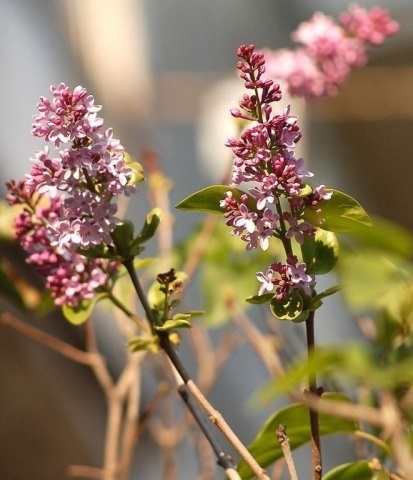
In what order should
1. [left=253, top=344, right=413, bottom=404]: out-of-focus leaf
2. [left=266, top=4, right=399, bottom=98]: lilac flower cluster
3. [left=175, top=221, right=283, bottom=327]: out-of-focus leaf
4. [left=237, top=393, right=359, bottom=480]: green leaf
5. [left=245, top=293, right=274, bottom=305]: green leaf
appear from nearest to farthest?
[left=253, top=344, right=413, bottom=404]: out-of-focus leaf, [left=245, top=293, right=274, bottom=305]: green leaf, [left=237, top=393, right=359, bottom=480]: green leaf, [left=266, top=4, right=399, bottom=98]: lilac flower cluster, [left=175, top=221, right=283, bottom=327]: out-of-focus leaf

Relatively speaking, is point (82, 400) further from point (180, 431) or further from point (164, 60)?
point (164, 60)

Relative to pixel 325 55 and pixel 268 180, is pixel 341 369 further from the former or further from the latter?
pixel 325 55

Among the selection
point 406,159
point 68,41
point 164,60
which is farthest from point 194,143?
point 406,159

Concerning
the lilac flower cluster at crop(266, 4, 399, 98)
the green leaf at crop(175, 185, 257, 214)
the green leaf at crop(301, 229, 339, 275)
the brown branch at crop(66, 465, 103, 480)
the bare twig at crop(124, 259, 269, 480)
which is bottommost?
the brown branch at crop(66, 465, 103, 480)

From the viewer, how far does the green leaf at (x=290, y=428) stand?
0.51 metres

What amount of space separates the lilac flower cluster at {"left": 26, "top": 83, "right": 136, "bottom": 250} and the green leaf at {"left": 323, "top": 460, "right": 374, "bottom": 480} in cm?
19

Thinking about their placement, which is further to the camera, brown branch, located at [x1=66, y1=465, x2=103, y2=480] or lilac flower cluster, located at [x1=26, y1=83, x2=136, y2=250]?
brown branch, located at [x1=66, y1=465, x2=103, y2=480]

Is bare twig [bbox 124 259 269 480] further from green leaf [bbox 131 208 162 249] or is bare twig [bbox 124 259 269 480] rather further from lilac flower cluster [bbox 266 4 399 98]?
lilac flower cluster [bbox 266 4 399 98]

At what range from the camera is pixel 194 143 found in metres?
1.81

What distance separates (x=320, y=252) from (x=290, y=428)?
146mm

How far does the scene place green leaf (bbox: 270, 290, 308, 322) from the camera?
0.39 m

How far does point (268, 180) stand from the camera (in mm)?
368

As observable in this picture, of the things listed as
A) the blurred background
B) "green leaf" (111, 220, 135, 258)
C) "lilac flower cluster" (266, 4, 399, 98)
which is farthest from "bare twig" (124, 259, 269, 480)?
the blurred background

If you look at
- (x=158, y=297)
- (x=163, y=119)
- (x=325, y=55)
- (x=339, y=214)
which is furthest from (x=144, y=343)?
(x=163, y=119)
